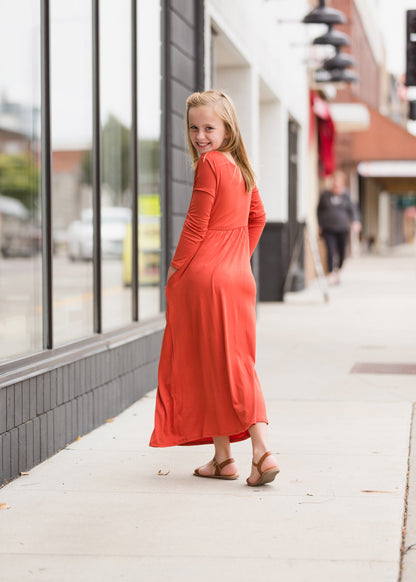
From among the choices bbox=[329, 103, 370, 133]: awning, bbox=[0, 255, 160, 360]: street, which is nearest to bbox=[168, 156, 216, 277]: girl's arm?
bbox=[0, 255, 160, 360]: street

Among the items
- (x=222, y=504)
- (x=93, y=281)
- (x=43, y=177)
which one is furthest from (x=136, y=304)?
(x=222, y=504)

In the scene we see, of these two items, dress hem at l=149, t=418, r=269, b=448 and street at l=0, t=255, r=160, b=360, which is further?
street at l=0, t=255, r=160, b=360

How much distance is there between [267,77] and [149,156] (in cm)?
656

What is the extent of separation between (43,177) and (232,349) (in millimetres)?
1683

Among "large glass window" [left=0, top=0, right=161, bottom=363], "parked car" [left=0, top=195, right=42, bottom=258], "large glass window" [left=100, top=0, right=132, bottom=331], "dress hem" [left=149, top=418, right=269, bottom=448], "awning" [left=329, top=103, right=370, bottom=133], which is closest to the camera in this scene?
"dress hem" [left=149, top=418, right=269, bottom=448]

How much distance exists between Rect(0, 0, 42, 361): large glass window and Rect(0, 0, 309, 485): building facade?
2.2 inches

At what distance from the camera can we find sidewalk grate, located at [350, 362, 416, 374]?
28.0ft

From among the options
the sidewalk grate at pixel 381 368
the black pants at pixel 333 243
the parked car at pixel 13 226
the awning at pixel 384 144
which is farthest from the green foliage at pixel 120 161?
the awning at pixel 384 144

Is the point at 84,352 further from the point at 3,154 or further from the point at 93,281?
the point at 3,154

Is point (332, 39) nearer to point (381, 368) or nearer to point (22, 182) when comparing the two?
point (381, 368)

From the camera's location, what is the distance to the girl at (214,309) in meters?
4.68

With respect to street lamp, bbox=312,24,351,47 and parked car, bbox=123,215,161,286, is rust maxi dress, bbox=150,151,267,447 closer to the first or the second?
parked car, bbox=123,215,161,286

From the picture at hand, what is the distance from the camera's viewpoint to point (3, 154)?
4631cm

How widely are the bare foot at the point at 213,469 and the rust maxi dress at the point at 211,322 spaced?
0.18 metres
